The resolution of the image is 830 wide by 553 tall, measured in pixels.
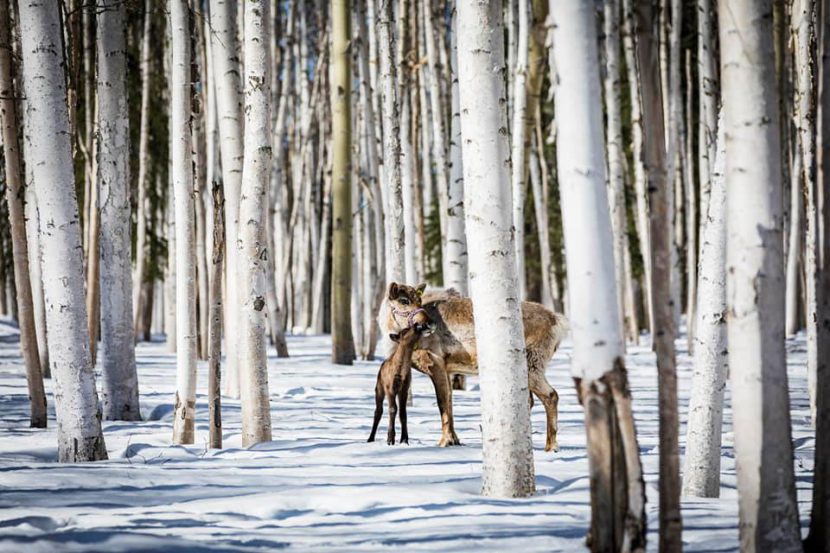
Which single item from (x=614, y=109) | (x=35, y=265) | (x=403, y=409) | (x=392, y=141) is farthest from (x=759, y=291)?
(x=614, y=109)

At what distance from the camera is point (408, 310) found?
5.52m

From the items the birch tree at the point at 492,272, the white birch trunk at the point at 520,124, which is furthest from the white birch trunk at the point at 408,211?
the birch tree at the point at 492,272

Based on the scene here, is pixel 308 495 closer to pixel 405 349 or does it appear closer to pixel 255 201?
pixel 405 349

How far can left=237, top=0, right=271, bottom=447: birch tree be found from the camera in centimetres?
537

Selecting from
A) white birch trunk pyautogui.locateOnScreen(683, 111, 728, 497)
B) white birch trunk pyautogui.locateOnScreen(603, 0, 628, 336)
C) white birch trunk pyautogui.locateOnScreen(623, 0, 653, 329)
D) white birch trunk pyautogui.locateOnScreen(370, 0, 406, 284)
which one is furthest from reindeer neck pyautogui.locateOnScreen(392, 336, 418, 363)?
white birch trunk pyautogui.locateOnScreen(603, 0, 628, 336)

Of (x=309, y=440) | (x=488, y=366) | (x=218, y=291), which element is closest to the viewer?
(x=488, y=366)

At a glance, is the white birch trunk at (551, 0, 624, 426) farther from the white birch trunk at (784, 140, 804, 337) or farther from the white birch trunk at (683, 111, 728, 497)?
the white birch trunk at (784, 140, 804, 337)

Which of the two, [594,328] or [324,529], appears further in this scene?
[324,529]

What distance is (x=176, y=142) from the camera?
6.07 meters

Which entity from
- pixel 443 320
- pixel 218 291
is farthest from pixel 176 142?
pixel 443 320

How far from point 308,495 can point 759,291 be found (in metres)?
2.23

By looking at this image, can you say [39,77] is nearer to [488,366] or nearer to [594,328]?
[488,366]

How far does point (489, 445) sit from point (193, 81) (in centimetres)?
372

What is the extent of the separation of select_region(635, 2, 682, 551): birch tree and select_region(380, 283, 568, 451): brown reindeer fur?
2830mm
